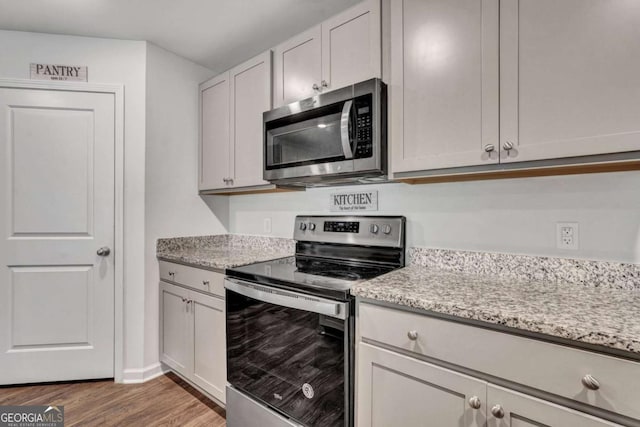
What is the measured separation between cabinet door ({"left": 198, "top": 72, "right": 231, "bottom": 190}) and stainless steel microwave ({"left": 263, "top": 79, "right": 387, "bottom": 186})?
0.53m

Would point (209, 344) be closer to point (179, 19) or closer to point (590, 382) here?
point (590, 382)

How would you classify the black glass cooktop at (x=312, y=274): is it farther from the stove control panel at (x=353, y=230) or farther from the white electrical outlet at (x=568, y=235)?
the white electrical outlet at (x=568, y=235)

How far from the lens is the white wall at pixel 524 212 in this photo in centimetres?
120

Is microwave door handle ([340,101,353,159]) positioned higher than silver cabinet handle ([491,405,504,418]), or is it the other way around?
microwave door handle ([340,101,353,159])

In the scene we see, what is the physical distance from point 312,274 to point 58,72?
2235 mm

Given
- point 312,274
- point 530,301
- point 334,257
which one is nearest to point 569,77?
point 530,301

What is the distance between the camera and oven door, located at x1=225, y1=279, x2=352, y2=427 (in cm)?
125

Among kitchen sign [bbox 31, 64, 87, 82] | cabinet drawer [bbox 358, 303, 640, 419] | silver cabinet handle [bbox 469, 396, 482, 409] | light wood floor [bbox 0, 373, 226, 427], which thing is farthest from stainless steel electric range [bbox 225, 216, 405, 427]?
kitchen sign [bbox 31, 64, 87, 82]

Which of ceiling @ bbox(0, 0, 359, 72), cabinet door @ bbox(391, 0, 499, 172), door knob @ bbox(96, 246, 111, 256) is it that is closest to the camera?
cabinet door @ bbox(391, 0, 499, 172)

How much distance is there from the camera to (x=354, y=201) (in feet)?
6.35

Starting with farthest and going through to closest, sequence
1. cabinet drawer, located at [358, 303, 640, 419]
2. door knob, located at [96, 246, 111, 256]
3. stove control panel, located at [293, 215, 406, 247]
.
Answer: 1. door knob, located at [96, 246, 111, 256]
2. stove control panel, located at [293, 215, 406, 247]
3. cabinet drawer, located at [358, 303, 640, 419]

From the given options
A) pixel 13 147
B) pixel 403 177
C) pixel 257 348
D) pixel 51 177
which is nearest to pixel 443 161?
pixel 403 177

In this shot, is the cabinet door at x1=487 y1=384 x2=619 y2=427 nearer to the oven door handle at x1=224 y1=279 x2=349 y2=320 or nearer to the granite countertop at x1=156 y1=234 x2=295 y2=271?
the oven door handle at x1=224 y1=279 x2=349 y2=320

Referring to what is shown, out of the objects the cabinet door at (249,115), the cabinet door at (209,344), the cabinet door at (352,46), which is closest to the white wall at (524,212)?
the cabinet door at (352,46)
